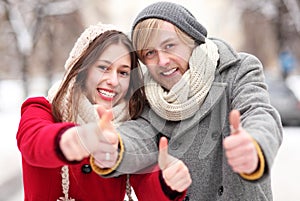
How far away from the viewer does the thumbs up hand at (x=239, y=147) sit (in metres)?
1.51

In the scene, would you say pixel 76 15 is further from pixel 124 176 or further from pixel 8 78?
pixel 124 176

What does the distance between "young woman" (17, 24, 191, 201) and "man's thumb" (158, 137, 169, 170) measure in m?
0.02

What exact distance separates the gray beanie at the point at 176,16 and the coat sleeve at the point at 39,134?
0.52 metres

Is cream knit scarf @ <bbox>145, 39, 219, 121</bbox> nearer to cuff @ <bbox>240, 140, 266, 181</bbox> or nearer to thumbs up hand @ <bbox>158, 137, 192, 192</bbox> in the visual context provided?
thumbs up hand @ <bbox>158, 137, 192, 192</bbox>

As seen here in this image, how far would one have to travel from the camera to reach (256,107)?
1870mm

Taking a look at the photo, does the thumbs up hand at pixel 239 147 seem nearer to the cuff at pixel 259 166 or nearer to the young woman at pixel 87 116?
the cuff at pixel 259 166

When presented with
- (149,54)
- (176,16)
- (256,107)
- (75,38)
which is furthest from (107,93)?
(75,38)

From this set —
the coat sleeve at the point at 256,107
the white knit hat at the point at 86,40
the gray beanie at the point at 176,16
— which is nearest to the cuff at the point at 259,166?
the coat sleeve at the point at 256,107

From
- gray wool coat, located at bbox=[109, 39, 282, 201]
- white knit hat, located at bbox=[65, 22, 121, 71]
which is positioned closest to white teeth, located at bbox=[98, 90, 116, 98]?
gray wool coat, located at bbox=[109, 39, 282, 201]

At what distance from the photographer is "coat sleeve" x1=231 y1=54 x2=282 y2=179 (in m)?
1.62

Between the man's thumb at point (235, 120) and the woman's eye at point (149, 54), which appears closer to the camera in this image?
the man's thumb at point (235, 120)

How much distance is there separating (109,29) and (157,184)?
0.67m

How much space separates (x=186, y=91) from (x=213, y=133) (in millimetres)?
228

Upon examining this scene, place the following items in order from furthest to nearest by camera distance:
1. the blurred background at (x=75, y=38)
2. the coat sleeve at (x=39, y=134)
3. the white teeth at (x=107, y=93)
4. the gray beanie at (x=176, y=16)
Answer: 1. the blurred background at (x=75, y=38)
2. the gray beanie at (x=176, y=16)
3. the white teeth at (x=107, y=93)
4. the coat sleeve at (x=39, y=134)
